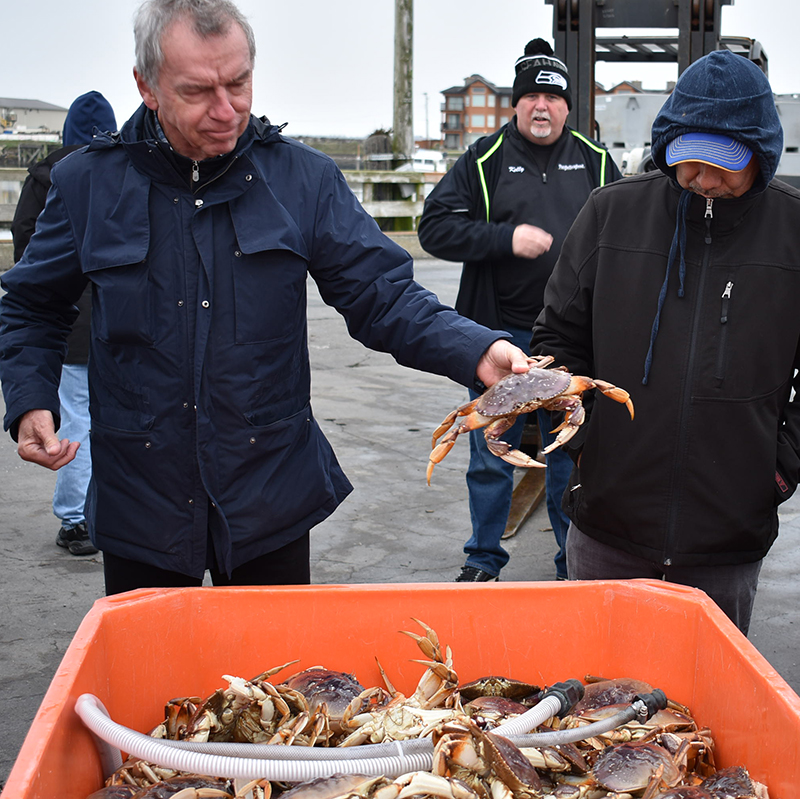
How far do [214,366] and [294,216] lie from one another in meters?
0.41

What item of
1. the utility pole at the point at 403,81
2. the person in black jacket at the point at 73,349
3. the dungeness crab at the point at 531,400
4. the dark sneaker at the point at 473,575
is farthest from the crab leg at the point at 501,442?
the utility pole at the point at 403,81

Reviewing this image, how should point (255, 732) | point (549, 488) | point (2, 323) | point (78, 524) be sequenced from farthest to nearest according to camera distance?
point (78, 524)
point (549, 488)
point (2, 323)
point (255, 732)

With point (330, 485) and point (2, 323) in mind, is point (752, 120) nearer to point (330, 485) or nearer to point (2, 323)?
point (330, 485)

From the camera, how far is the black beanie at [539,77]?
12.8 feet

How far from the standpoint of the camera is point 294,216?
2.19 m

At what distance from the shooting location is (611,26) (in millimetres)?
4836

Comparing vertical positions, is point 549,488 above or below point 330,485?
below

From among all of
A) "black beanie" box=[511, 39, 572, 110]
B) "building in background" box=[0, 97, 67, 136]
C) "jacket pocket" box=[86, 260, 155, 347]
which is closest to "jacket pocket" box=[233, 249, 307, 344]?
"jacket pocket" box=[86, 260, 155, 347]

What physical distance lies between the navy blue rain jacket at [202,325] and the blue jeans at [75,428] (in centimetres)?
214

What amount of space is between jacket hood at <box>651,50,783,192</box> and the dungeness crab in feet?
2.02

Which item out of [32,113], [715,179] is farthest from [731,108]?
[32,113]

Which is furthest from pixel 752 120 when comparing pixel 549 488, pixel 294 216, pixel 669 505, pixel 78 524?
pixel 78 524

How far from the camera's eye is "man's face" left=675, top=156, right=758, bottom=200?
219cm

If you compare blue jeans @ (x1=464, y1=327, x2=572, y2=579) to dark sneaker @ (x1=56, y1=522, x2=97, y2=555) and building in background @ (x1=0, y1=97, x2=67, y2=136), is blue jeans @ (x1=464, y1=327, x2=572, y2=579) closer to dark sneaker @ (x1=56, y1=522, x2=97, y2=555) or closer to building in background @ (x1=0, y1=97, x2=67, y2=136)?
dark sneaker @ (x1=56, y1=522, x2=97, y2=555)
